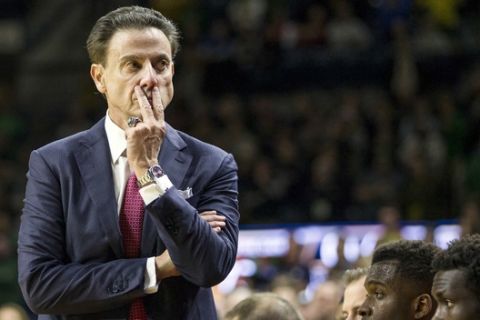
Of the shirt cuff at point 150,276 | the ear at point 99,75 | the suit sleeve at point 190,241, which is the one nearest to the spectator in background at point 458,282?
the suit sleeve at point 190,241

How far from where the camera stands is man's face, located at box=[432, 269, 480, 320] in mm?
3658

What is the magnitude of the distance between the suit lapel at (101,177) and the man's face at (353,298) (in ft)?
3.46

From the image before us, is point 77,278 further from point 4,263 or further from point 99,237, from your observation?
point 4,263

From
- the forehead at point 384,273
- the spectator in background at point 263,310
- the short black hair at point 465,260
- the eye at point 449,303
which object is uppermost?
the short black hair at point 465,260

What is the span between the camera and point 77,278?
3.88m

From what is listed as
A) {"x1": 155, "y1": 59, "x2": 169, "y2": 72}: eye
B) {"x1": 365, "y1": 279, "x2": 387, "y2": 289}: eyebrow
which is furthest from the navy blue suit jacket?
{"x1": 365, "y1": 279, "x2": 387, "y2": 289}: eyebrow

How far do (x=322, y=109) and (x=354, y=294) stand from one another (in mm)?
9292

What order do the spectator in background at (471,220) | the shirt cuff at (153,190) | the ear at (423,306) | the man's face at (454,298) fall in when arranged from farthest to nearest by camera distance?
the spectator in background at (471,220) < the ear at (423,306) < the shirt cuff at (153,190) < the man's face at (454,298)

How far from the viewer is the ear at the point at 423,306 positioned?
4074mm

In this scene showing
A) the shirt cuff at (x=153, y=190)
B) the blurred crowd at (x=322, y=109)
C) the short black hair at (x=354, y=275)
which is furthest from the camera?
the blurred crowd at (x=322, y=109)

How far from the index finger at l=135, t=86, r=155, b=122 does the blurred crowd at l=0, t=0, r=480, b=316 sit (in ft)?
24.4

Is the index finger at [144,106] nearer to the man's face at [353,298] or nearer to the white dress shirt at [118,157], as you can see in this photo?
the white dress shirt at [118,157]

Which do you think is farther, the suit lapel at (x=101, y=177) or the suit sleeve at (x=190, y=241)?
the suit lapel at (x=101, y=177)

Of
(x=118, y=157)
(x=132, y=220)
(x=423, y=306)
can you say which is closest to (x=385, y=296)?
A: (x=423, y=306)
